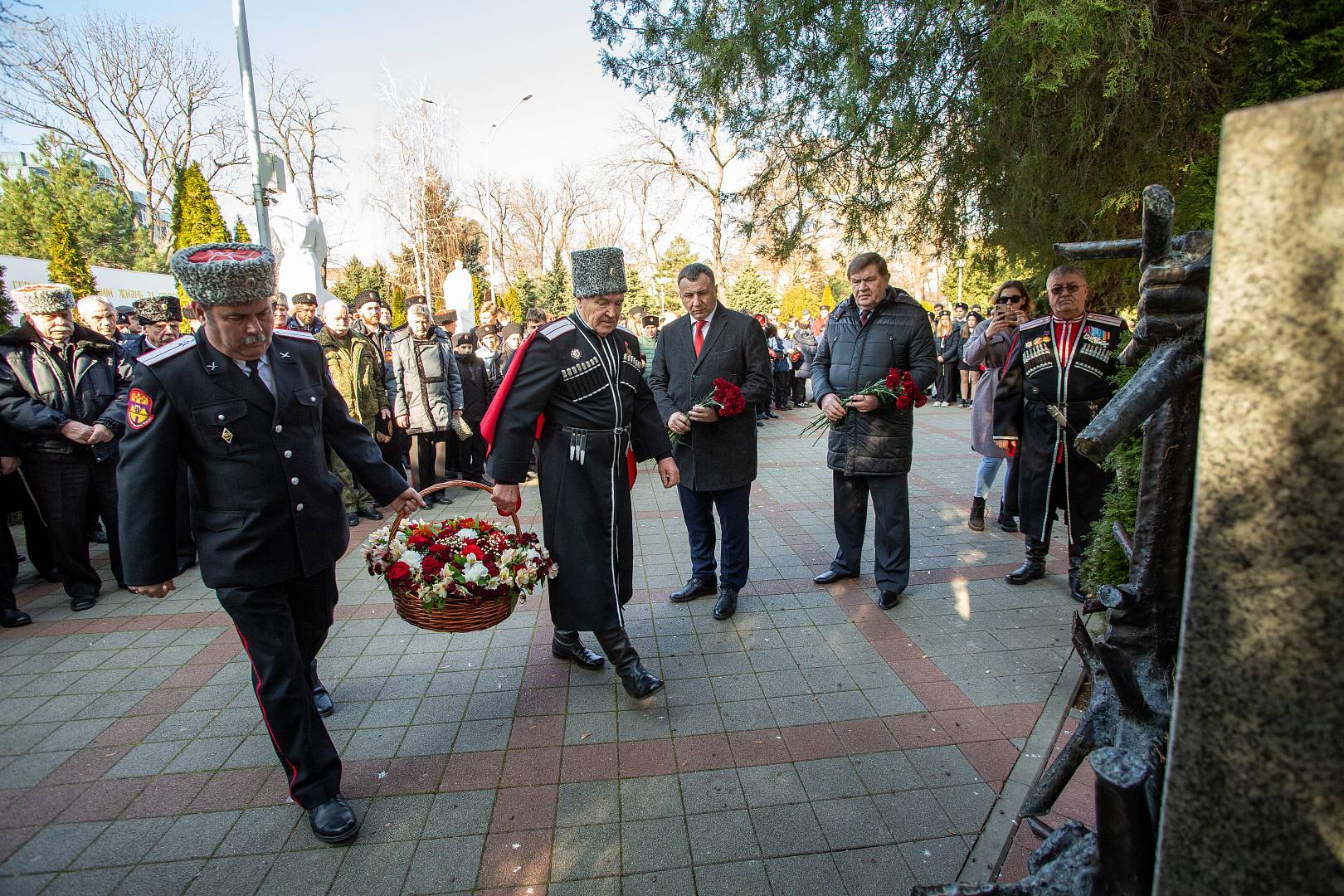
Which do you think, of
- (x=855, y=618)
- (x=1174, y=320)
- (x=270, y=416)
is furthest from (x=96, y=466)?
(x=1174, y=320)

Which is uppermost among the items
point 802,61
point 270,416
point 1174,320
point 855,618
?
point 802,61

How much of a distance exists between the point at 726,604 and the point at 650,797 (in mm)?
1860

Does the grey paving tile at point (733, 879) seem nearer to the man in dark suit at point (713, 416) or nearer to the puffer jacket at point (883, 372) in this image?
the man in dark suit at point (713, 416)

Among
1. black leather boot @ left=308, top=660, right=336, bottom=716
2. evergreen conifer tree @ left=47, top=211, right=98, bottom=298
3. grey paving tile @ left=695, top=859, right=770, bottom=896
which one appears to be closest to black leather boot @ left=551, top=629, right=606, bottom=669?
black leather boot @ left=308, top=660, right=336, bottom=716

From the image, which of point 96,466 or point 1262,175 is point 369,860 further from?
point 96,466

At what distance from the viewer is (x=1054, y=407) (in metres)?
4.71

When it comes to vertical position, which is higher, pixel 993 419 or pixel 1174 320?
pixel 1174 320

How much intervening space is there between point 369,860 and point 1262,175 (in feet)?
10.1

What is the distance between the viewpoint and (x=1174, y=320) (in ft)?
5.05

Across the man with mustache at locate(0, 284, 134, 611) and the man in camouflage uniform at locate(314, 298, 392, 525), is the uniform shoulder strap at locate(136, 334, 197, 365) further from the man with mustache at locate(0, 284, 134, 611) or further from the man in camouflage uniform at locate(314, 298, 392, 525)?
the man in camouflage uniform at locate(314, 298, 392, 525)

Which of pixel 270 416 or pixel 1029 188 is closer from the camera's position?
pixel 270 416

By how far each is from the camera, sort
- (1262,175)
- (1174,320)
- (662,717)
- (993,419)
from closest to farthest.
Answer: (1262,175)
(1174,320)
(662,717)
(993,419)

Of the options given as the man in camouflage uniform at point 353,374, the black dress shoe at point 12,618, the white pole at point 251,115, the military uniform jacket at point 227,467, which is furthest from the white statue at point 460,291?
the military uniform jacket at point 227,467

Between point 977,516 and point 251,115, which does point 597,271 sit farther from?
point 251,115
